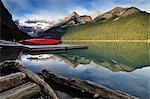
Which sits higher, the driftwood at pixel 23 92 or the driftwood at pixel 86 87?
the driftwood at pixel 23 92

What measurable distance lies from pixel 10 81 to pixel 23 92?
0.35 meters

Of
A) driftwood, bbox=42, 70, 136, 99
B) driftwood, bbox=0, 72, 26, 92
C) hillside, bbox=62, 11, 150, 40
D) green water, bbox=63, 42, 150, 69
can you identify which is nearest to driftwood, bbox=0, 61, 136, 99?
driftwood, bbox=42, 70, 136, 99

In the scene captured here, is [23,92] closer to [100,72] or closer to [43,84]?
[43,84]

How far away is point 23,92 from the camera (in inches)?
163

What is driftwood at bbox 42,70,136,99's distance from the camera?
4.39 metres

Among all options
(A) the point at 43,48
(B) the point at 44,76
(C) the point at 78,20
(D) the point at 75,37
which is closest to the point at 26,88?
(B) the point at 44,76

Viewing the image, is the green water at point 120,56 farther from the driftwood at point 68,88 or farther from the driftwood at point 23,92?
the driftwood at point 23,92

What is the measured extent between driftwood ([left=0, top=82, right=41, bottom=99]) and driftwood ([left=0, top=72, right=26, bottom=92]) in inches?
4.9

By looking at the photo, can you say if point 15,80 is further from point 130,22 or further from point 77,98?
point 130,22

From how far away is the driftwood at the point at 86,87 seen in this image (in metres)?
4.39

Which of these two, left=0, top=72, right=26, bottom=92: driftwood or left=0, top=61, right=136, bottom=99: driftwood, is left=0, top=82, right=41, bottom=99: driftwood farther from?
left=0, top=72, right=26, bottom=92: driftwood

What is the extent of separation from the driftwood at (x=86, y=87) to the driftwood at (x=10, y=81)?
93 centimetres

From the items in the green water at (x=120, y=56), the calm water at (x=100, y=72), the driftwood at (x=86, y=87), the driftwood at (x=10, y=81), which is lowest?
the green water at (x=120, y=56)

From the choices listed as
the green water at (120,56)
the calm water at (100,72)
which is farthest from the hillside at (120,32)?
the calm water at (100,72)
